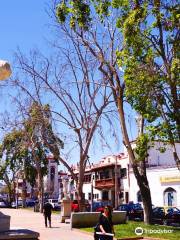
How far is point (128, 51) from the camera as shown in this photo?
730 inches

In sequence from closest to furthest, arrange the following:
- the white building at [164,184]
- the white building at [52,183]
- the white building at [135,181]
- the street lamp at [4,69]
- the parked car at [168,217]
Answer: the street lamp at [4,69]
the parked car at [168,217]
the white building at [164,184]
the white building at [135,181]
the white building at [52,183]

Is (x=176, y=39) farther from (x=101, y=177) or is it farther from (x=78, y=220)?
(x=101, y=177)

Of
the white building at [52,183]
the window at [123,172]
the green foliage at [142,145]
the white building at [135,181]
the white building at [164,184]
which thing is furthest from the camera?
the white building at [52,183]

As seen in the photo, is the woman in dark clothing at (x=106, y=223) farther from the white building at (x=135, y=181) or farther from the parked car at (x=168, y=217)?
the white building at (x=135, y=181)

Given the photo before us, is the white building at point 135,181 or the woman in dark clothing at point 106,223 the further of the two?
the white building at point 135,181

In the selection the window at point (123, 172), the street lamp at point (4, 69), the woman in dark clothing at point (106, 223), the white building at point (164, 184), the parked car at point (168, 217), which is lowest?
the parked car at point (168, 217)

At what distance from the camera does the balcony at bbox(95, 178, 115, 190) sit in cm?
6218

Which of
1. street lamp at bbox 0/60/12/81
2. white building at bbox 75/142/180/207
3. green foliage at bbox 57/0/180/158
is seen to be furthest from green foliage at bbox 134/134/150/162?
white building at bbox 75/142/180/207

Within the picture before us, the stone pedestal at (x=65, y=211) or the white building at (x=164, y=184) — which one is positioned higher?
the white building at (x=164, y=184)

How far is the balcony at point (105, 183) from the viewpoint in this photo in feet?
204

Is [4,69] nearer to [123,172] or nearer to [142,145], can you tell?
[142,145]

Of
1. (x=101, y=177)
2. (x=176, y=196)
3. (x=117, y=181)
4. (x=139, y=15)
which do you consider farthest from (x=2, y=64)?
(x=101, y=177)

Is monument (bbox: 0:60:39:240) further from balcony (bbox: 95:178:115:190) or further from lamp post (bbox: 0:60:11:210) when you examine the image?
balcony (bbox: 95:178:115:190)

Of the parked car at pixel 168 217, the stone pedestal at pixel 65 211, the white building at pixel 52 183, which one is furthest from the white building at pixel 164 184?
the white building at pixel 52 183
